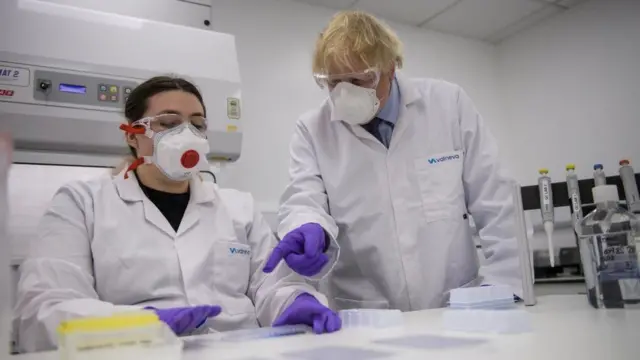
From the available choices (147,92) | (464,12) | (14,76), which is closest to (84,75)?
(14,76)

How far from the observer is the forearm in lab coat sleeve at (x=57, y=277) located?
36.6 inches

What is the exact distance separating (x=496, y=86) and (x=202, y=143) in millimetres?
2738

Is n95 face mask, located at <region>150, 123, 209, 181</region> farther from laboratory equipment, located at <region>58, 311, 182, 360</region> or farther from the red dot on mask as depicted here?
laboratory equipment, located at <region>58, 311, 182, 360</region>

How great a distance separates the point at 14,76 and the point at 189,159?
0.69m

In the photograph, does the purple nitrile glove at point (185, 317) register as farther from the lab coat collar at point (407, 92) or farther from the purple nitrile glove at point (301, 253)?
the lab coat collar at point (407, 92)

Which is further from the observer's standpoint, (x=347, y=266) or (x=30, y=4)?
(x=30, y=4)

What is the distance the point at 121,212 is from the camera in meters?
1.20

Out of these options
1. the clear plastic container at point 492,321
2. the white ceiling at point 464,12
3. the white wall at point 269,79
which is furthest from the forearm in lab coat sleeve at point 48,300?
the white ceiling at point 464,12

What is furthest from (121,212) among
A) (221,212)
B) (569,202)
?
(569,202)

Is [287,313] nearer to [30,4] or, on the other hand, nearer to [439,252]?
[439,252]

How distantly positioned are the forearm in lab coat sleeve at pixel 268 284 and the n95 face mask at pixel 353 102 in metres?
0.36

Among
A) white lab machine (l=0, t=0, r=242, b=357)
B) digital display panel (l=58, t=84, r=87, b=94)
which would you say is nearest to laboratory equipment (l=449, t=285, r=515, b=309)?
white lab machine (l=0, t=0, r=242, b=357)

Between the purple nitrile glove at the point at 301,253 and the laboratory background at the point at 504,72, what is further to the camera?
the laboratory background at the point at 504,72

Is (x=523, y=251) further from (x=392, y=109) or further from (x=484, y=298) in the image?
(x=392, y=109)
